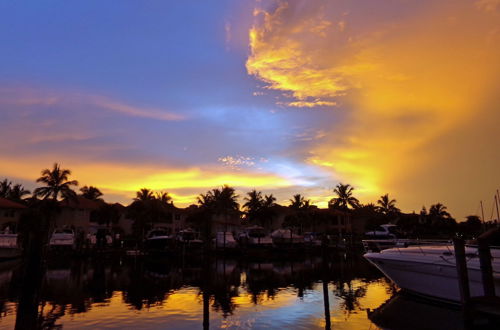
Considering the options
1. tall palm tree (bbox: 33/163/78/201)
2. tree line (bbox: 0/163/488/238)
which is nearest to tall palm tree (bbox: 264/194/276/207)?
tree line (bbox: 0/163/488/238)

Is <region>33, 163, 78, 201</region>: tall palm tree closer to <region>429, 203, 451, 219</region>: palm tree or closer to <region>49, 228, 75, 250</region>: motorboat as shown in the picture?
<region>49, 228, 75, 250</region>: motorboat

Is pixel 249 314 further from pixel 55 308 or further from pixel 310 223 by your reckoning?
pixel 310 223

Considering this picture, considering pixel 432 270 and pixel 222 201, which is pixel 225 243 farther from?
pixel 432 270

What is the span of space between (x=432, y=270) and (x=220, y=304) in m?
11.3

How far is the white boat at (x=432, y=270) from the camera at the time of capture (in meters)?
17.1

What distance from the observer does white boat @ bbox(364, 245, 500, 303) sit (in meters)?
17.1

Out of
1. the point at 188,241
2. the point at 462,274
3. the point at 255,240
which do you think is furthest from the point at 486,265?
the point at 188,241

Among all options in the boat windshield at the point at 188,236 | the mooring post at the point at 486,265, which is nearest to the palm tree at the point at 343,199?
the boat windshield at the point at 188,236

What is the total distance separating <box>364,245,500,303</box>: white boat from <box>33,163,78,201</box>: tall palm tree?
5632cm

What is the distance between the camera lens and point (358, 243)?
73000mm

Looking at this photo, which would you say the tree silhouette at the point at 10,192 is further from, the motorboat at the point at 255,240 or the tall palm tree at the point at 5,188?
the motorboat at the point at 255,240

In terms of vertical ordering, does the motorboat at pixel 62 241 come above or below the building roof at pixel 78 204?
below

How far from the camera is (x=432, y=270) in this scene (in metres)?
19.0

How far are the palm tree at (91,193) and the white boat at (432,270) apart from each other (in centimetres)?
7996
